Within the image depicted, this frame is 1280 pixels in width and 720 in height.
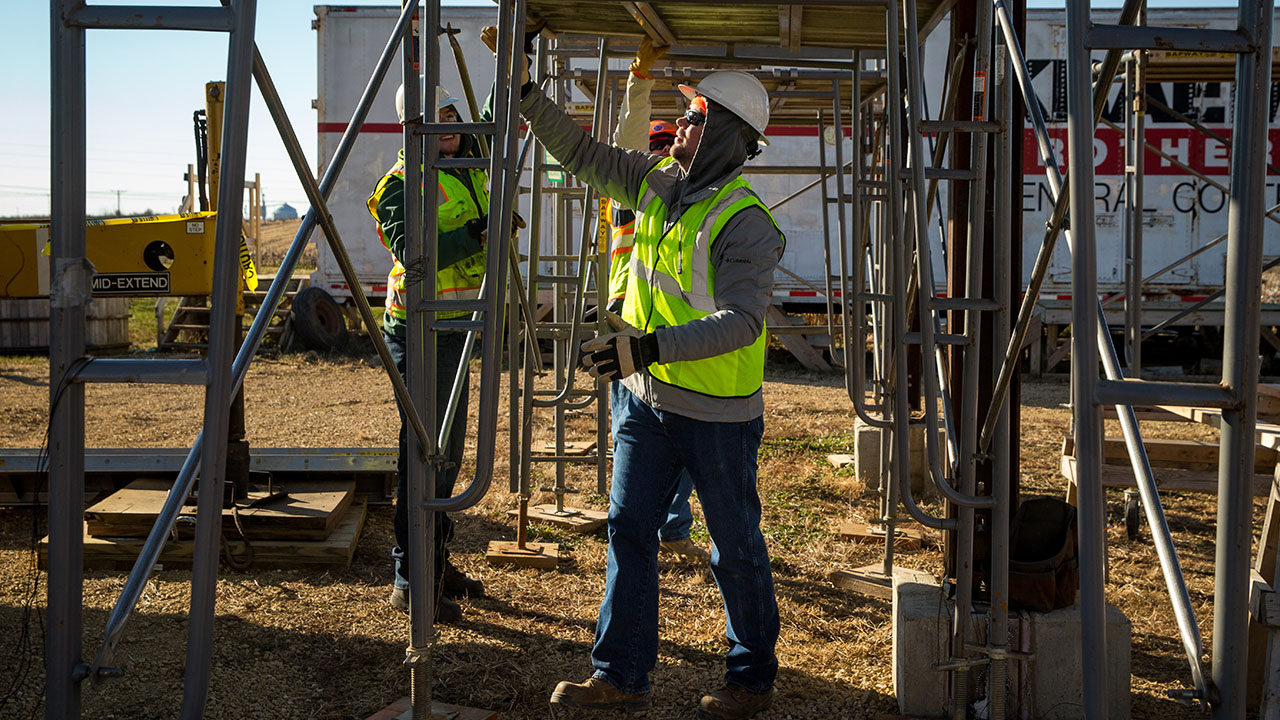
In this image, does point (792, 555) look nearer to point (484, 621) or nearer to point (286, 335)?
point (484, 621)

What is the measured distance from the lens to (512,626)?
441 centimetres

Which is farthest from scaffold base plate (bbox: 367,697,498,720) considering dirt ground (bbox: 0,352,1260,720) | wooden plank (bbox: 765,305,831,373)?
wooden plank (bbox: 765,305,831,373)

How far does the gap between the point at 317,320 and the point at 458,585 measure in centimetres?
1005

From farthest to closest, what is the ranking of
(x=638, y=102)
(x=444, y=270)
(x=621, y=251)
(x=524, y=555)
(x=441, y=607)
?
(x=524, y=555) < (x=638, y=102) < (x=621, y=251) < (x=441, y=607) < (x=444, y=270)

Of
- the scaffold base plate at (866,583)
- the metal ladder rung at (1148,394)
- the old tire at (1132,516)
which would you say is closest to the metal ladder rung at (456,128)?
the metal ladder rung at (1148,394)

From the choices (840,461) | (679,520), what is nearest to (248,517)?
(679,520)

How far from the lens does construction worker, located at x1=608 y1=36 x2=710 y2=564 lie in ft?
13.8

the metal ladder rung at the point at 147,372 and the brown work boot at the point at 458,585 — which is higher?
the metal ladder rung at the point at 147,372

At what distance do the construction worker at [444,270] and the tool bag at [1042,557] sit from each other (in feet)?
6.77

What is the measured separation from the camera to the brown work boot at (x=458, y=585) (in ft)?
15.3

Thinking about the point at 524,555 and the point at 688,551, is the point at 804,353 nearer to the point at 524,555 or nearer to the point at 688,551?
the point at 688,551

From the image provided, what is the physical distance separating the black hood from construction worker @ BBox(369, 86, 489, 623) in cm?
113

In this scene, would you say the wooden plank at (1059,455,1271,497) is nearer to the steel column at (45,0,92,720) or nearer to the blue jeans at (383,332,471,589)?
the blue jeans at (383,332,471,589)

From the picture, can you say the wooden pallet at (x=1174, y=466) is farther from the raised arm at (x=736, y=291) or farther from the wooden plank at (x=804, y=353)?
the wooden plank at (x=804, y=353)
